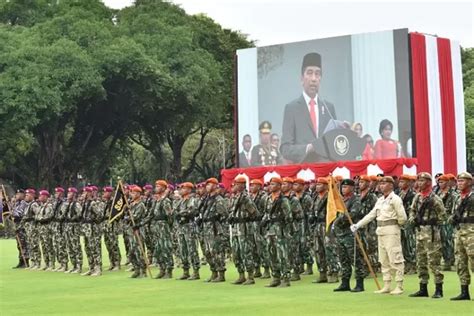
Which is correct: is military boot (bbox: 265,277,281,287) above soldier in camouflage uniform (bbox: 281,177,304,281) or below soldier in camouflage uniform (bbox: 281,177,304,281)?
below

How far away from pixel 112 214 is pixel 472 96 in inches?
1662

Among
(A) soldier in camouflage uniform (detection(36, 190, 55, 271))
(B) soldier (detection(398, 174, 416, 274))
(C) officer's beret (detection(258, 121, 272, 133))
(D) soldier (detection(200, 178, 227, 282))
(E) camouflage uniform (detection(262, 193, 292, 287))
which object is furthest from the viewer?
(C) officer's beret (detection(258, 121, 272, 133))

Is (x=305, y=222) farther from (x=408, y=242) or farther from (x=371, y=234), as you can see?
(x=408, y=242)

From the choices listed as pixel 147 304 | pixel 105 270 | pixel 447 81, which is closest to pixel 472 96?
pixel 447 81

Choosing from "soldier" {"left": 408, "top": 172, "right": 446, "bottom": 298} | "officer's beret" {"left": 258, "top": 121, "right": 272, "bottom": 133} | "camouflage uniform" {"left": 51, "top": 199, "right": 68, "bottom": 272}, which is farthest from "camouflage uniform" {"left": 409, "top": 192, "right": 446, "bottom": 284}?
"officer's beret" {"left": 258, "top": 121, "right": 272, "bottom": 133}

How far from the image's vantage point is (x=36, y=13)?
141 ft

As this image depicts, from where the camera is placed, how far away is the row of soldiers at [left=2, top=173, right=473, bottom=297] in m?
13.5

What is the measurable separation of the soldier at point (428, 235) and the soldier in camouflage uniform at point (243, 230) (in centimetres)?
346

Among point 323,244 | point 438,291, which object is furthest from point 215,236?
point 438,291

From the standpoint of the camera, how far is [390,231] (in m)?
13.0

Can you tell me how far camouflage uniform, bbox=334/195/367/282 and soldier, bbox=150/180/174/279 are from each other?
4.55m

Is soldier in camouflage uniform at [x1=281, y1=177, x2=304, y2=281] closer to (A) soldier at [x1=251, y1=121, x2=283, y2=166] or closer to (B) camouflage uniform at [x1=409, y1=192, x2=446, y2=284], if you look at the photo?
(B) camouflage uniform at [x1=409, y1=192, x2=446, y2=284]

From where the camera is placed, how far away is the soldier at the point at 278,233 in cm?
1480

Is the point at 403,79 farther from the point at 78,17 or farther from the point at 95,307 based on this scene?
the point at 95,307
